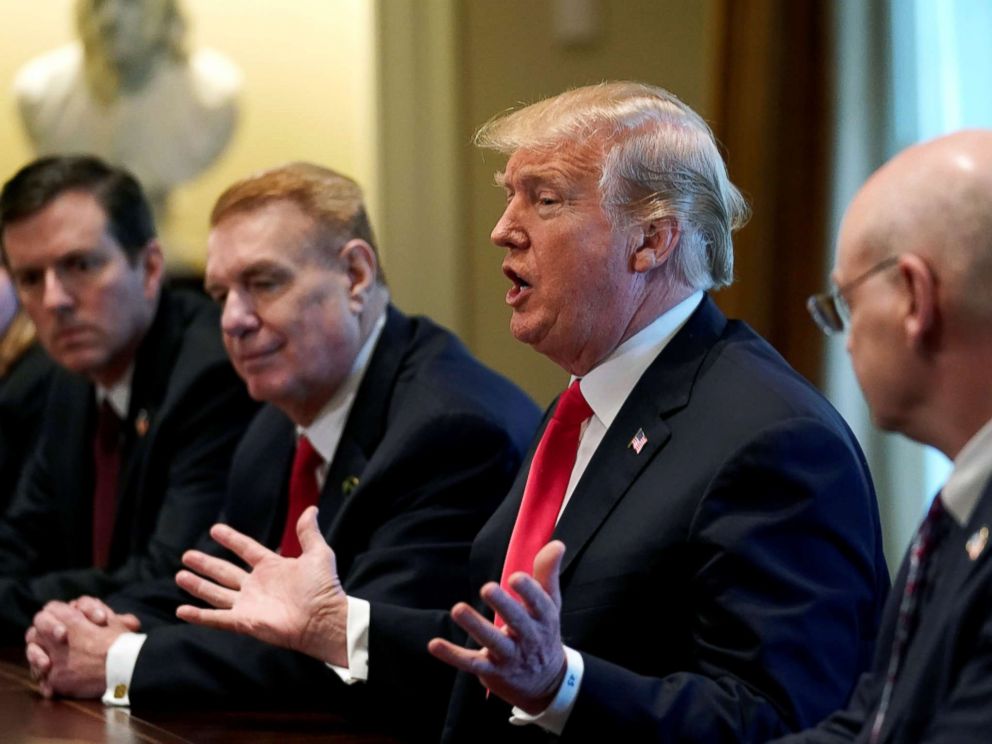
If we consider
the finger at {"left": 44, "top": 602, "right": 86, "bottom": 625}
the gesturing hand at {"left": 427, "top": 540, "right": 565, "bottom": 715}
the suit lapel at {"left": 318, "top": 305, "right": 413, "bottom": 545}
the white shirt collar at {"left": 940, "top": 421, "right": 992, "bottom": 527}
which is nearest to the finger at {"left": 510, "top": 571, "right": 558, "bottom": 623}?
the gesturing hand at {"left": 427, "top": 540, "right": 565, "bottom": 715}

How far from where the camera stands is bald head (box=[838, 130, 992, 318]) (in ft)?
5.09

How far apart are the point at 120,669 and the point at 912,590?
5.41ft

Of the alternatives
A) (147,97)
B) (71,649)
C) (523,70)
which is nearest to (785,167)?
(523,70)

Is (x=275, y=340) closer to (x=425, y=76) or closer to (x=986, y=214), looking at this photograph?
(x=986, y=214)

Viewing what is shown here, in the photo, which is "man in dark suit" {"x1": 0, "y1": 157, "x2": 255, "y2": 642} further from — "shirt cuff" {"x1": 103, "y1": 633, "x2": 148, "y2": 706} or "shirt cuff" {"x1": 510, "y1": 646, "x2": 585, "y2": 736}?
"shirt cuff" {"x1": 510, "y1": 646, "x2": 585, "y2": 736}

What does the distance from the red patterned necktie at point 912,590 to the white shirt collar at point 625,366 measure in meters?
0.78

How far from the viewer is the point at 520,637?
1863 mm

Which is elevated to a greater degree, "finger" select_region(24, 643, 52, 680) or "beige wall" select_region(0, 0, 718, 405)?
"beige wall" select_region(0, 0, 718, 405)

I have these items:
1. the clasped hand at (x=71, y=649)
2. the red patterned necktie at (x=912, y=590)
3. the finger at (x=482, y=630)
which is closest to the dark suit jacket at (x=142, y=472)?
the clasped hand at (x=71, y=649)

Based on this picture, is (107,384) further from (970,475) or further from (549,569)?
(970,475)

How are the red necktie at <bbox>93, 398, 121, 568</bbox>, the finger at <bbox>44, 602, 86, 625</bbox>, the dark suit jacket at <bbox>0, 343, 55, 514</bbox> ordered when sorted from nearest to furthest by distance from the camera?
the finger at <bbox>44, 602, 86, 625</bbox> → the red necktie at <bbox>93, 398, 121, 568</bbox> → the dark suit jacket at <bbox>0, 343, 55, 514</bbox>

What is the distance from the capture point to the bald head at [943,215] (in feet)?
5.09

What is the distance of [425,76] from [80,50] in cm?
139

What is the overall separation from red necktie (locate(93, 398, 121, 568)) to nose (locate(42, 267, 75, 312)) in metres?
0.27
